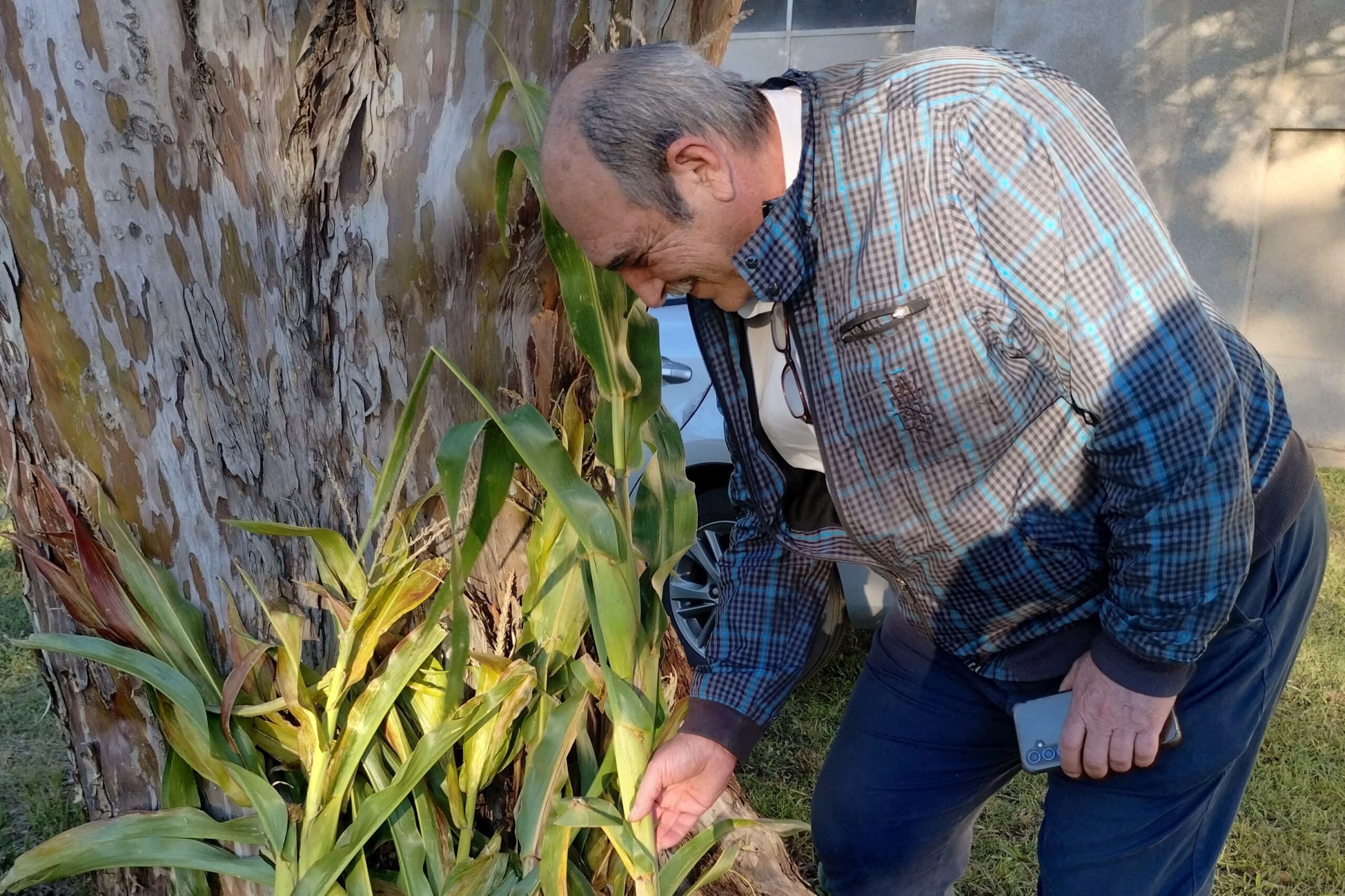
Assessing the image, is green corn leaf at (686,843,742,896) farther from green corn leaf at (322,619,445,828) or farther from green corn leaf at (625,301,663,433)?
green corn leaf at (625,301,663,433)

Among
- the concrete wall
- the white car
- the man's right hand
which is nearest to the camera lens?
the man's right hand

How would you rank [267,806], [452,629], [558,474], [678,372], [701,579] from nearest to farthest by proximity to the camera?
[452,629]
[558,474]
[267,806]
[678,372]
[701,579]

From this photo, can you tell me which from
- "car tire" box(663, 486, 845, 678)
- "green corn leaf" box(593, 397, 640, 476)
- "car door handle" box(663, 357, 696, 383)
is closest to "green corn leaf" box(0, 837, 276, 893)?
"green corn leaf" box(593, 397, 640, 476)

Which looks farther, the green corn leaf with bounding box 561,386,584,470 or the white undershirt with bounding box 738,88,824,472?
the green corn leaf with bounding box 561,386,584,470

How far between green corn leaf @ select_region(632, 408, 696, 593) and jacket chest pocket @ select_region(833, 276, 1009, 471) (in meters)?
0.39

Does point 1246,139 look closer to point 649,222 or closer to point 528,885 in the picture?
point 649,222

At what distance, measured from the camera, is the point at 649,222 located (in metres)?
1.45

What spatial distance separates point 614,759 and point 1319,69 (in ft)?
21.6

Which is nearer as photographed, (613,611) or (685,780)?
(613,611)

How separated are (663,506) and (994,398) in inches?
24.1

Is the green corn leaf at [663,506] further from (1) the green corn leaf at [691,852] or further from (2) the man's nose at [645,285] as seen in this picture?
(1) the green corn leaf at [691,852]

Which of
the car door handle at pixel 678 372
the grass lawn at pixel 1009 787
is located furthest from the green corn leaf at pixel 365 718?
the car door handle at pixel 678 372

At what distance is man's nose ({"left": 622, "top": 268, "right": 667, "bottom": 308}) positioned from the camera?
1.53 m

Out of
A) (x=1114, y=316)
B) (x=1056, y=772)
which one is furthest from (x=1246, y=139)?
(x=1114, y=316)
